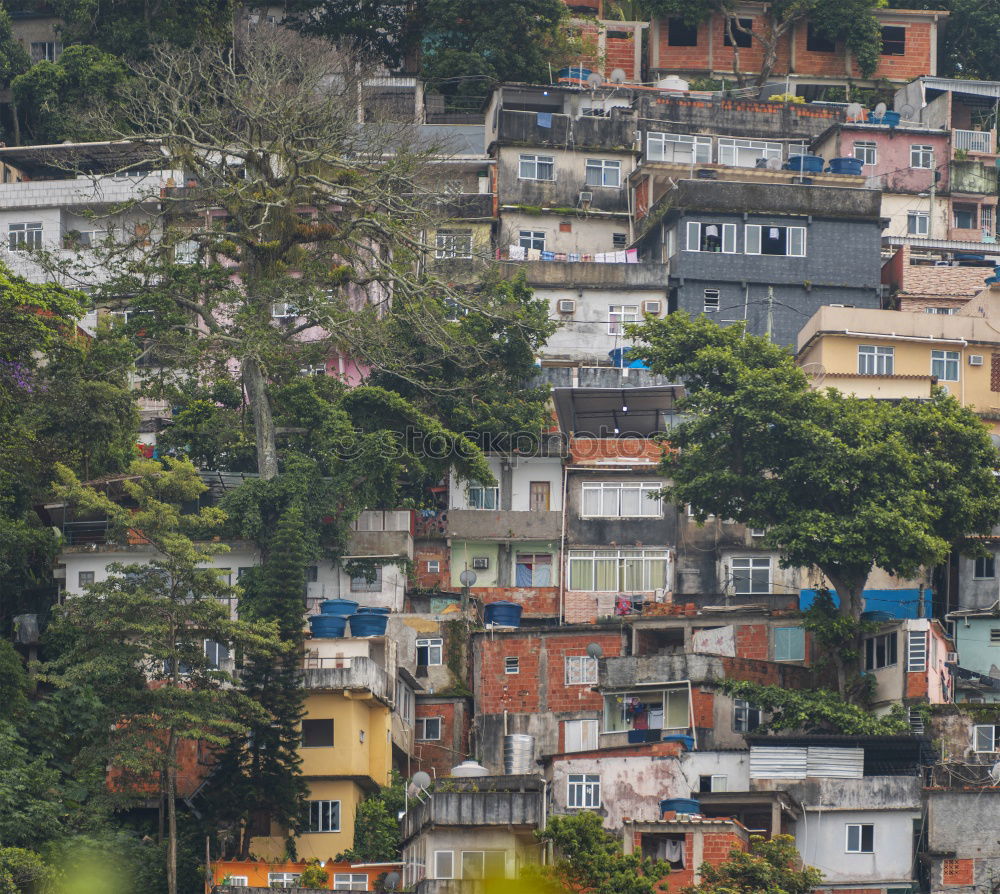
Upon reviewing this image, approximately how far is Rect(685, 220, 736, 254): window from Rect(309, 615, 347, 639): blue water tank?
63.1 feet

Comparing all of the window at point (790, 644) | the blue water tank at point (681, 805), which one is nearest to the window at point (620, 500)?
the window at point (790, 644)

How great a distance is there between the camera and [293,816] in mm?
41594

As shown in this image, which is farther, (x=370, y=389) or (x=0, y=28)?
(x=0, y=28)

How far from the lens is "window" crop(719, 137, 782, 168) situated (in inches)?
2665

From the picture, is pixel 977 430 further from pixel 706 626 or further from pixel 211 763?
pixel 211 763

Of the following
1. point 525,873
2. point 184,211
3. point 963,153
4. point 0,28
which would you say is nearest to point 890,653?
point 525,873

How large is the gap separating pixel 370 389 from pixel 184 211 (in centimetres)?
1025

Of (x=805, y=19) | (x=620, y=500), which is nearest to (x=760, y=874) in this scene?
(x=620, y=500)

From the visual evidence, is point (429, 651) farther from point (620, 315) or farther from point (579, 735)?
point (620, 315)

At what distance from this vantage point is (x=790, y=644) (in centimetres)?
4778

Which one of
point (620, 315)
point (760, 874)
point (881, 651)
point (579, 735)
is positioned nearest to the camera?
point (760, 874)

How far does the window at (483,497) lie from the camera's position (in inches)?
2116

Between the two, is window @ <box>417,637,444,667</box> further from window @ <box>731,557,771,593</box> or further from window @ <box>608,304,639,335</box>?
window @ <box>608,304,639,335</box>

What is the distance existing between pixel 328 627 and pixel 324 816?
4.37 meters
